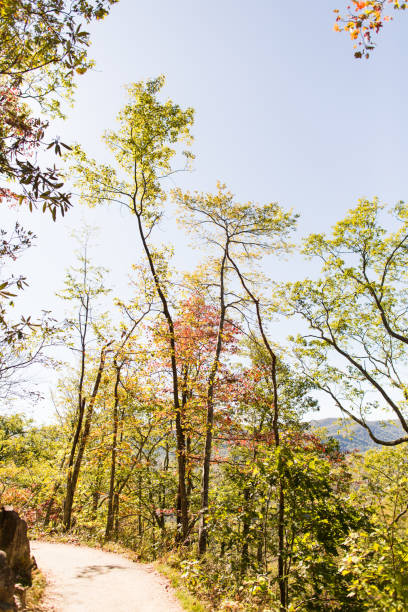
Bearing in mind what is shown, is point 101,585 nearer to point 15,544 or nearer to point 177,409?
point 15,544

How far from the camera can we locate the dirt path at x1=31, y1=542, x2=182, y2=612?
5.83m

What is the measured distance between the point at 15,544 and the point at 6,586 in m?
1.42

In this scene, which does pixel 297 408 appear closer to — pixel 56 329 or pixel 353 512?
pixel 353 512

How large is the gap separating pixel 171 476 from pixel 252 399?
6.97 meters

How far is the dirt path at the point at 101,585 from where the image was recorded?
583 cm

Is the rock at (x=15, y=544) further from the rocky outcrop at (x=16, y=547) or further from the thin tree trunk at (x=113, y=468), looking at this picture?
the thin tree trunk at (x=113, y=468)

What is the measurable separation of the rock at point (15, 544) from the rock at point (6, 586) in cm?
114

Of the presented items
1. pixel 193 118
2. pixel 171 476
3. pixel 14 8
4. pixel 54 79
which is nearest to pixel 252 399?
pixel 171 476

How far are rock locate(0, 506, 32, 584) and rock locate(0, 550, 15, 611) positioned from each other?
1136mm

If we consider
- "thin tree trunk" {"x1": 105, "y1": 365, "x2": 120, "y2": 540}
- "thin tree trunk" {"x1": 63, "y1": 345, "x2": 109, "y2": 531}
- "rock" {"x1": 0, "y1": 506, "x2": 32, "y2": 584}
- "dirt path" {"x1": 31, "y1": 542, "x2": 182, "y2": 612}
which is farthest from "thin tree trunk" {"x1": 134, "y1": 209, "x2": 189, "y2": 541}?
"rock" {"x1": 0, "y1": 506, "x2": 32, "y2": 584}

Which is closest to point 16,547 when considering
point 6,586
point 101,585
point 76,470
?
point 6,586

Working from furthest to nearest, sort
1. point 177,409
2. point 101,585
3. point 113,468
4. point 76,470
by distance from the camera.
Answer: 1. point 76,470
2. point 113,468
3. point 177,409
4. point 101,585

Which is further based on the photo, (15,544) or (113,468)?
(113,468)

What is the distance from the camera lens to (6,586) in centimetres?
412
